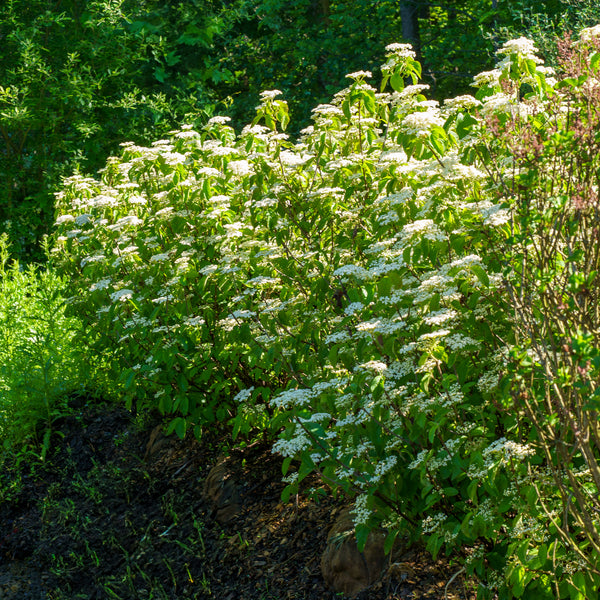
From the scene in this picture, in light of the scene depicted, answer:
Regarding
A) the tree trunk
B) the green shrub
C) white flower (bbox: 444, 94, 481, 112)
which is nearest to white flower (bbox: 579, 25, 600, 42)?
white flower (bbox: 444, 94, 481, 112)

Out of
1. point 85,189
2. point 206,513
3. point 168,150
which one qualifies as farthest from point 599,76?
point 85,189

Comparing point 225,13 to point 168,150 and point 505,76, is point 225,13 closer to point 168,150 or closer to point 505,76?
point 168,150

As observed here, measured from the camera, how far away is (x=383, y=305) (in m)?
2.80

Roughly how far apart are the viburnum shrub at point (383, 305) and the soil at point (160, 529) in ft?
0.90


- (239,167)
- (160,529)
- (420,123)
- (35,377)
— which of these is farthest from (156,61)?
(420,123)

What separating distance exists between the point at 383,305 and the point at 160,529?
2182mm

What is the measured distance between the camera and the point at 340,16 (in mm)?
11797

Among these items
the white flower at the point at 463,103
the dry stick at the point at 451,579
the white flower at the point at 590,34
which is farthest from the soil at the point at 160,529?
the white flower at the point at 590,34

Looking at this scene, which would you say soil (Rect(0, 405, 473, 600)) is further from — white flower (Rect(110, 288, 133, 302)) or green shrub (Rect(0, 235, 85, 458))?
white flower (Rect(110, 288, 133, 302))

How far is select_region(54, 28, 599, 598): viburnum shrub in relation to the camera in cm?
237

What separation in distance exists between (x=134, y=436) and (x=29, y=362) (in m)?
1.04

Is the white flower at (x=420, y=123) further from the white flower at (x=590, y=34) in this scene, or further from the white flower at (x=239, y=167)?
the white flower at (x=239, y=167)

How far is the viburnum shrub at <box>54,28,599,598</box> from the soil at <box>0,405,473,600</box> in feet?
0.90

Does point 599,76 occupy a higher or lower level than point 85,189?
higher
